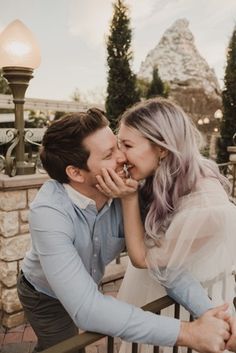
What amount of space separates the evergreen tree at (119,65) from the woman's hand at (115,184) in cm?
1269

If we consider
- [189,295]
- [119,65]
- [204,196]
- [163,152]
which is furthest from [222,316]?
[119,65]

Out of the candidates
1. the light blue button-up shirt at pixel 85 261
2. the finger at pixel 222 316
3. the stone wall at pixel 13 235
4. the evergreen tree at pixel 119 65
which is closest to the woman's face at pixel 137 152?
the light blue button-up shirt at pixel 85 261

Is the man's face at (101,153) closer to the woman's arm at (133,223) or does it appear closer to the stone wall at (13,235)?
the woman's arm at (133,223)

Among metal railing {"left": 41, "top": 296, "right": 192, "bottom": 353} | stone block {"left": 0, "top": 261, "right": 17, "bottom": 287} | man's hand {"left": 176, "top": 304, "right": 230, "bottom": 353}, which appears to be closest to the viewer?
metal railing {"left": 41, "top": 296, "right": 192, "bottom": 353}

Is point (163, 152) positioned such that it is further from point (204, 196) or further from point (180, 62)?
point (180, 62)

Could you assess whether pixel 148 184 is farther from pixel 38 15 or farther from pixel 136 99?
pixel 38 15

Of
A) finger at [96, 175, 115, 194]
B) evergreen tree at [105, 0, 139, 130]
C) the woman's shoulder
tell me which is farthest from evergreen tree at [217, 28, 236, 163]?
finger at [96, 175, 115, 194]

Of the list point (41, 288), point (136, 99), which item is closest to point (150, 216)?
point (41, 288)

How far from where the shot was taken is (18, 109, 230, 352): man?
109cm

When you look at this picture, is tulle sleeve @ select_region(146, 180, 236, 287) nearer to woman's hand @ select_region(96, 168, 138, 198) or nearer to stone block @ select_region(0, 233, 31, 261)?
woman's hand @ select_region(96, 168, 138, 198)

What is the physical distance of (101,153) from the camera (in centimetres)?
143

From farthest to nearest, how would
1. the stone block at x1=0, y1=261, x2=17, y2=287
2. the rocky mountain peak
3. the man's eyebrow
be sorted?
the rocky mountain peak → the stone block at x1=0, y1=261, x2=17, y2=287 → the man's eyebrow

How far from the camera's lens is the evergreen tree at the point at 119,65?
13.9 metres

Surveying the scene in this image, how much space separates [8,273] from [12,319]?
37cm
